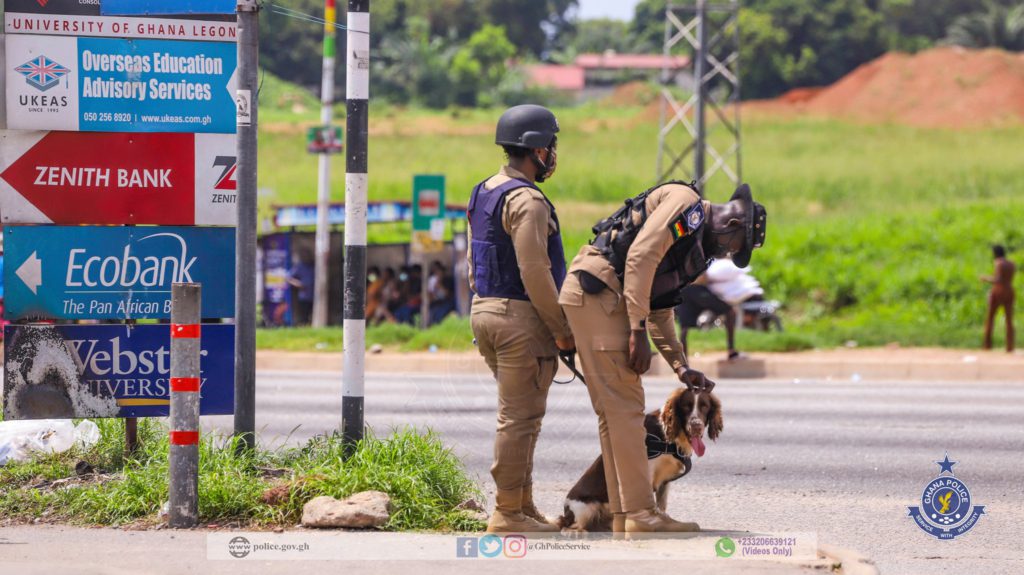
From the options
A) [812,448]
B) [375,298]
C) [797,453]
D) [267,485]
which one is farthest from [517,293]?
[375,298]

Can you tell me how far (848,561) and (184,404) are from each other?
3133mm

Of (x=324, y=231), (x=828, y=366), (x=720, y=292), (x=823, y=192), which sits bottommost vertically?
(x=828, y=366)

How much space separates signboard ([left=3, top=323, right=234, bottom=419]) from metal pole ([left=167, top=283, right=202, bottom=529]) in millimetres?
1197

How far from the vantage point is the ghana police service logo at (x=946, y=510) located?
22.6 feet

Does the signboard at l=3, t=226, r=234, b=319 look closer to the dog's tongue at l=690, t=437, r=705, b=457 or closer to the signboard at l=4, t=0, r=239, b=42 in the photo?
the signboard at l=4, t=0, r=239, b=42

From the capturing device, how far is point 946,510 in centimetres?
728

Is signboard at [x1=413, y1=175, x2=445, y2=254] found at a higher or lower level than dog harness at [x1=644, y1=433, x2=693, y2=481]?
higher

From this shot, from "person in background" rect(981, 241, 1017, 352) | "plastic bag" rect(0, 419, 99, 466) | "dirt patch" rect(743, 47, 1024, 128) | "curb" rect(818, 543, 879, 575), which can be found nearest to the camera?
"curb" rect(818, 543, 879, 575)

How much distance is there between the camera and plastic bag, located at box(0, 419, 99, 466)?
754 cm

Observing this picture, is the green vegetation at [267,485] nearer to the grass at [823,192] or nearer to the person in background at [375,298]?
the grass at [823,192]

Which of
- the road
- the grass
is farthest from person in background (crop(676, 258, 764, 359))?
the grass

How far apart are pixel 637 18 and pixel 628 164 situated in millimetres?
54219

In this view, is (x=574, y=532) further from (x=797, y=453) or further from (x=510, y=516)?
(x=797, y=453)

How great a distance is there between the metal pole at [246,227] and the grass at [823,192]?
139 inches
